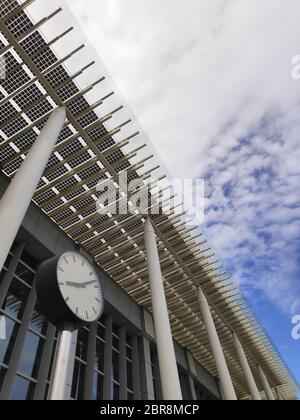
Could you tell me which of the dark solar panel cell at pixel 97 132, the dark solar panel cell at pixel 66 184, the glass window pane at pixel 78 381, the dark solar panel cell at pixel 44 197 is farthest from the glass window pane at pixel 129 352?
the dark solar panel cell at pixel 97 132

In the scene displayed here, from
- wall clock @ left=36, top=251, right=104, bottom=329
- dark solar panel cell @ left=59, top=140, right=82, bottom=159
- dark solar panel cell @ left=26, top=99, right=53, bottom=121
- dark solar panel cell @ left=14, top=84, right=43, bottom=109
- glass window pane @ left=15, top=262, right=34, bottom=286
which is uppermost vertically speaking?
dark solar panel cell @ left=59, top=140, right=82, bottom=159

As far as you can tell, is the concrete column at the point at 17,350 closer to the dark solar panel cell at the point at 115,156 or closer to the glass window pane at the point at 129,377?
the dark solar panel cell at the point at 115,156

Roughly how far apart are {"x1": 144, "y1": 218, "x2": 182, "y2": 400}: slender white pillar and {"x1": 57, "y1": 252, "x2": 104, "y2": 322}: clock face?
8.26 metres

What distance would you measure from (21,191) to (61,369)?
5963 millimetres

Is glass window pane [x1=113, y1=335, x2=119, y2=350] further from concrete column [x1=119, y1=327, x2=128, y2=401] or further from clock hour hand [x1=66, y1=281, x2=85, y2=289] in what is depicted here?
clock hour hand [x1=66, y1=281, x2=85, y2=289]

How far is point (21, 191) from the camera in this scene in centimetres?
784

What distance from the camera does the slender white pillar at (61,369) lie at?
97.1 inches

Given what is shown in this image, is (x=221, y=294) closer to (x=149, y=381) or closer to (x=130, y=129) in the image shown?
(x=149, y=381)

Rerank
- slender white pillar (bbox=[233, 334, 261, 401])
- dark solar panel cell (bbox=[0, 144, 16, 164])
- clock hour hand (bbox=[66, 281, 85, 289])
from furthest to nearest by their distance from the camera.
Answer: slender white pillar (bbox=[233, 334, 261, 401])
dark solar panel cell (bbox=[0, 144, 16, 164])
clock hour hand (bbox=[66, 281, 85, 289])

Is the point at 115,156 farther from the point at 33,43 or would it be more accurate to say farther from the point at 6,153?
the point at 33,43

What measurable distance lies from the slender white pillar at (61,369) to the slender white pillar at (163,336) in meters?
8.70

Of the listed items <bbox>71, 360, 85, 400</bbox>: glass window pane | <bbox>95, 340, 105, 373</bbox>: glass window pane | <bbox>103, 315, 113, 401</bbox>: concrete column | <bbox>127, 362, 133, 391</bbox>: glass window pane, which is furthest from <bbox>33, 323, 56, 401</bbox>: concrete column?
<bbox>127, 362, 133, 391</bbox>: glass window pane

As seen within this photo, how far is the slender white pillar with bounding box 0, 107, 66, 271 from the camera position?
6961 mm

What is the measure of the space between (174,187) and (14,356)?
27.3 feet
